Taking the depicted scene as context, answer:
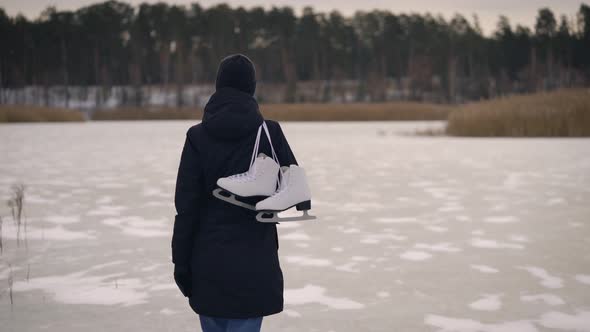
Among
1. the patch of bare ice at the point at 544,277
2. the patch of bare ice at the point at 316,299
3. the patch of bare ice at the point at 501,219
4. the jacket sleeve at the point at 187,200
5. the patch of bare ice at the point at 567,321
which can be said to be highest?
the jacket sleeve at the point at 187,200

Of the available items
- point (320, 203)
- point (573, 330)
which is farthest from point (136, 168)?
point (573, 330)

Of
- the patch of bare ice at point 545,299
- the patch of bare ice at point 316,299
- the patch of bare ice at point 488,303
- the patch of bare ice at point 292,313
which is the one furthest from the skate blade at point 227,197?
the patch of bare ice at point 545,299

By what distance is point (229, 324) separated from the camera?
102 inches

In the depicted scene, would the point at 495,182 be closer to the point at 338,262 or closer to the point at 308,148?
the point at 338,262

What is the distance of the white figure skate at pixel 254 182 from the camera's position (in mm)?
2467

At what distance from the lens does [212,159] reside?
2.55 meters

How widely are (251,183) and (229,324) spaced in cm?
54

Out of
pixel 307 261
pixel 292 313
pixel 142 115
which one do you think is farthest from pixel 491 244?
pixel 142 115

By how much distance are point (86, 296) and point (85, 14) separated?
8774 cm

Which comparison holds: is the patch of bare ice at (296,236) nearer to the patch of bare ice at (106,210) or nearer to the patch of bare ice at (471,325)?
the patch of bare ice at (106,210)

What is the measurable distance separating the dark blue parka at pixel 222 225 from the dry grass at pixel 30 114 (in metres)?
39.3

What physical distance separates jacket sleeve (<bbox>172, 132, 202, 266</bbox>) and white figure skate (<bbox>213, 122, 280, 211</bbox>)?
9 cm

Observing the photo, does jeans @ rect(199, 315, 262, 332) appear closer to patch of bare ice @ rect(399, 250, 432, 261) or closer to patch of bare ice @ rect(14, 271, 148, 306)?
patch of bare ice @ rect(14, 271, 148, 306)

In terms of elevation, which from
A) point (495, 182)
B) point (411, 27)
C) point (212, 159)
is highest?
point (411, 27)
